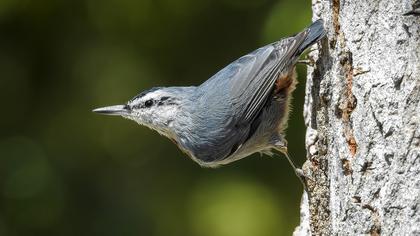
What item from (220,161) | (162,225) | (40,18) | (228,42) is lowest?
(162,225)

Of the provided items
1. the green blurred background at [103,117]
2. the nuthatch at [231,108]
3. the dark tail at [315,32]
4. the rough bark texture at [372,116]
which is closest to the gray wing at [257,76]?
the nuthatch at [231,108]

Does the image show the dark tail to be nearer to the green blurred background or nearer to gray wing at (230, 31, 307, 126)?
gray wing at (230, 31, 307, 126)

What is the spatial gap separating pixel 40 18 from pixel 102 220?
4.74ft

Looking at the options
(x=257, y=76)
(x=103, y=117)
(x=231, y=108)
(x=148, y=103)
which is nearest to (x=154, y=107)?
(x=148, y=103)

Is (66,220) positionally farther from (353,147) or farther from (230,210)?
(353,147)

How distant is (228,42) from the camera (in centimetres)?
606

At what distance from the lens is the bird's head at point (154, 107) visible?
490 centimetres

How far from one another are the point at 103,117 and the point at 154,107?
1.28m

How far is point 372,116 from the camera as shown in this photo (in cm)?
345

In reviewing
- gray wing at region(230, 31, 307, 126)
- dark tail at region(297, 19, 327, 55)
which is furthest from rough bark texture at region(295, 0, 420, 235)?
gray wing at region(230, 31, 307, 126)

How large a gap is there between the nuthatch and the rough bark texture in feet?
1.94

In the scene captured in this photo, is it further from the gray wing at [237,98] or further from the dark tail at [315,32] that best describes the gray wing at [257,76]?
the dark tail at [315,32]

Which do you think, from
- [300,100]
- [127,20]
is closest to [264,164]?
[300,100]

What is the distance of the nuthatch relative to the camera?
4.53 metres
